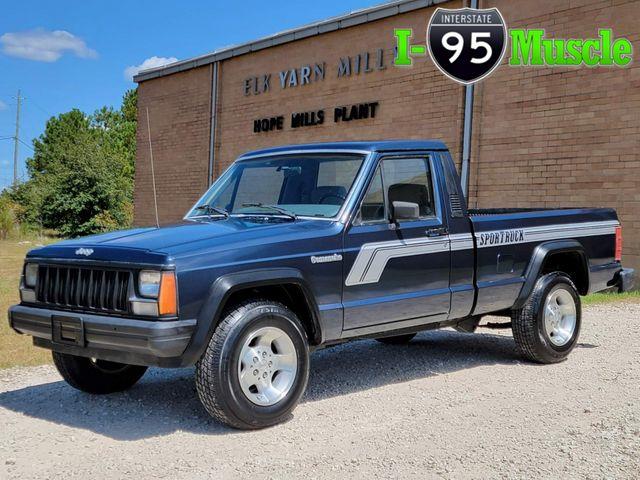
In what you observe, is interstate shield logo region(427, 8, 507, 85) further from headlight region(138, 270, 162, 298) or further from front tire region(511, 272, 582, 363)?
headlight region(138, 270, 162, 298)

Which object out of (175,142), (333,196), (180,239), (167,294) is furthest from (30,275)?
(175,142)

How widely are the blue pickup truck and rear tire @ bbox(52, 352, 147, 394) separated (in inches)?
0.5

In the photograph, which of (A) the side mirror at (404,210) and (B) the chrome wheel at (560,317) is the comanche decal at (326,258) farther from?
(B) the chrome wheel at (560,317)

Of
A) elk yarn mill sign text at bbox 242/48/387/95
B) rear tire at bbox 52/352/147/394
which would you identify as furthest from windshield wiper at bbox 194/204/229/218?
elk yarn mill sign text at bbox 242/48/387/95

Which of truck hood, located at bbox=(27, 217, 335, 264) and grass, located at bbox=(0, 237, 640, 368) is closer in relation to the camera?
truck hood, located at bbox=(27, 217, 335, 264)

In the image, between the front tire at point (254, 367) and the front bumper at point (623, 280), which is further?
the front bumper at point (623, 280)

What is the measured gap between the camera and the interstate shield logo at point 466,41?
15977 mm

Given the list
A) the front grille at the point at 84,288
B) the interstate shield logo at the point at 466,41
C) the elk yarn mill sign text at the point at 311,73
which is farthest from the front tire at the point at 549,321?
the elk yarn mill sign text at the point at 311,73

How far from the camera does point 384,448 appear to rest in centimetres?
476

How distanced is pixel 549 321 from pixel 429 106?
1051 centimetres

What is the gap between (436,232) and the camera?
250 inches

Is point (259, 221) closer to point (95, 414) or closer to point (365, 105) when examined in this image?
point (95, 414)

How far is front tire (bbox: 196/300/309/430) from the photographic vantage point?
491cm

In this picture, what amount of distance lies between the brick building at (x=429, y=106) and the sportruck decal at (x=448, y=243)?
6.63 metres
